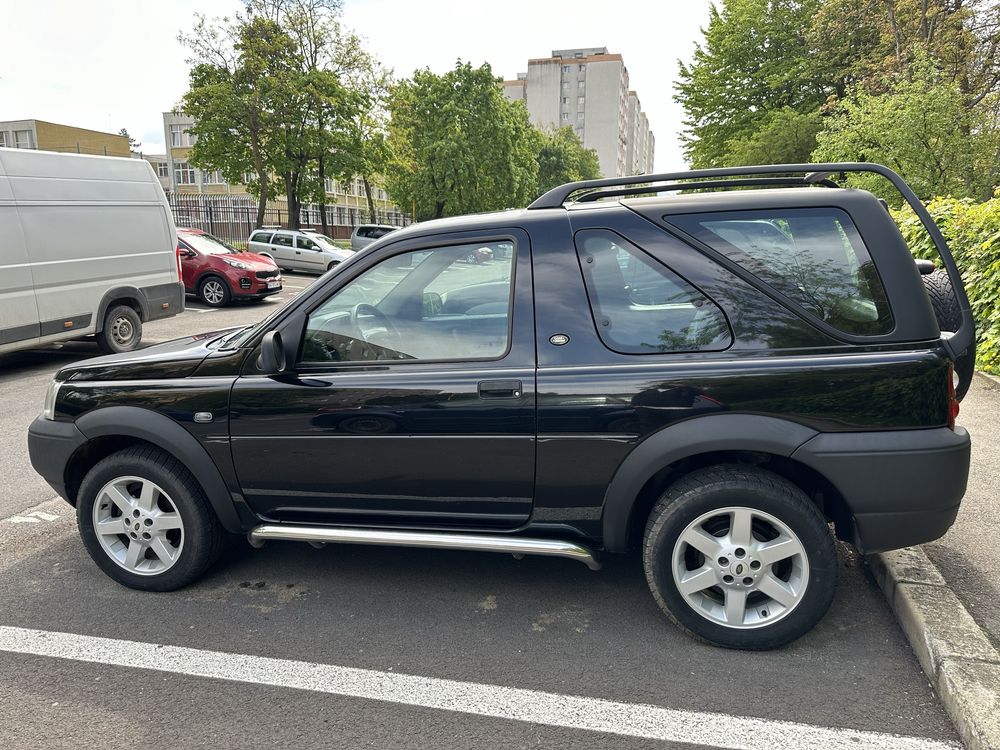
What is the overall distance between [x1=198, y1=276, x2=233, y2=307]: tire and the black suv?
Result: 45.5 feet

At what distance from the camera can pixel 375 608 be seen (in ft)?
11.2

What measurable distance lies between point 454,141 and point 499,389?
40385mm

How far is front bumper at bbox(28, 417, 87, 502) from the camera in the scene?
3.62 metres

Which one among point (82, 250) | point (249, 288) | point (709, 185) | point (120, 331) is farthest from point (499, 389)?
point (249, 288)

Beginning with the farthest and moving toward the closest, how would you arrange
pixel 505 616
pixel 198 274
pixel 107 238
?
pixel 198 274 → pixel 107 238 → pixel 505 616

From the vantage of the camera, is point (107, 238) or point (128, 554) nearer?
point (128, 554)

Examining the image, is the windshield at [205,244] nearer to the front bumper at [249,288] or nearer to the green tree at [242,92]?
the front bumper at [249,288]

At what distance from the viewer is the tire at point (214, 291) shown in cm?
1659

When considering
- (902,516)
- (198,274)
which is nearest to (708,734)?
(902,516)

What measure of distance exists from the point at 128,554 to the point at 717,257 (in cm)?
308

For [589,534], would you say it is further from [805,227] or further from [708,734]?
[805,227]

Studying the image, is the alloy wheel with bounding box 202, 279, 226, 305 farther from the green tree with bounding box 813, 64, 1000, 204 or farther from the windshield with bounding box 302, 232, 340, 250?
the green tree with bounding box 813, 64, 1000, 204

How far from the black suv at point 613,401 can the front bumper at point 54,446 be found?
191 mm

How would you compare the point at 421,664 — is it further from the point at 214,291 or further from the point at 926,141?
the point at 214,291
